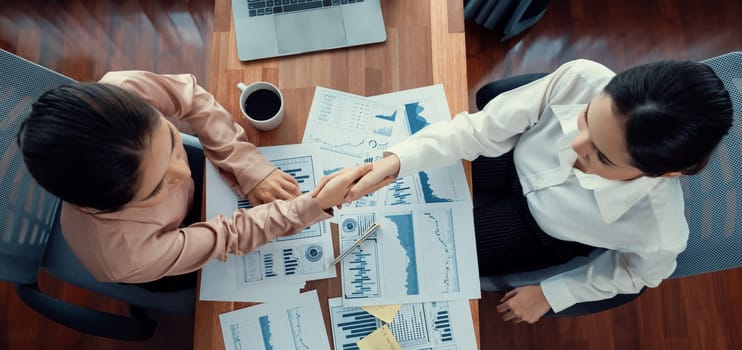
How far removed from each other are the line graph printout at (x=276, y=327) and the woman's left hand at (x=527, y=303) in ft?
1.47

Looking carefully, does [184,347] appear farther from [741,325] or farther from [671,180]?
[741,325]

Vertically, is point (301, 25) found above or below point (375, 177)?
above

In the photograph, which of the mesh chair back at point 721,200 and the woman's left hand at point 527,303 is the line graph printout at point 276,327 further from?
the mesh chair back at point 721,200

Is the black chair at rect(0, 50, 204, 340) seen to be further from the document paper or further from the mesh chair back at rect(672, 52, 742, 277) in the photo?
the mesh chair back at rect(672, 52, 742, 277)

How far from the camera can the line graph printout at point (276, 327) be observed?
33.9 inches

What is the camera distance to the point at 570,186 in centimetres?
93

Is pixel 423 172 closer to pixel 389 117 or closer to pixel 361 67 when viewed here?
pixel 389 117

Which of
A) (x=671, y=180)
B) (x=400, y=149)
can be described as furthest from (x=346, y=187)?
(x=671, y=180)

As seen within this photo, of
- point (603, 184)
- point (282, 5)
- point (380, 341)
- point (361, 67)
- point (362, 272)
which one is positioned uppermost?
point (282, 5)

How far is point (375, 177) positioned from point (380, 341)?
1.01 ft

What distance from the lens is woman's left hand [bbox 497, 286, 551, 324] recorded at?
102cm

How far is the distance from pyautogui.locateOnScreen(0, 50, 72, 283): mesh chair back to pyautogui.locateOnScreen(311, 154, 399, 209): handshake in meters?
0.55

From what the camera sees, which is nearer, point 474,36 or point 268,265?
point 268,265

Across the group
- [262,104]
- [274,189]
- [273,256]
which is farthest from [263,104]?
[273,256]
